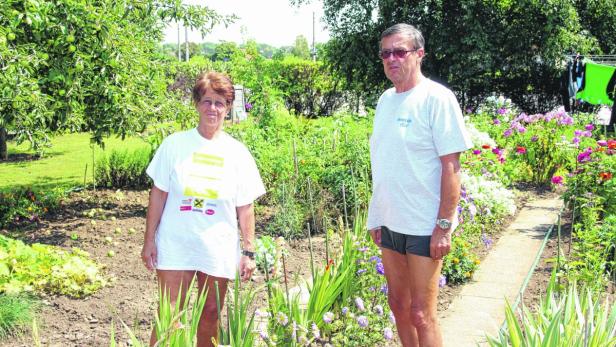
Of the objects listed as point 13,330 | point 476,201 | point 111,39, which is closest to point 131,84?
point 111,39

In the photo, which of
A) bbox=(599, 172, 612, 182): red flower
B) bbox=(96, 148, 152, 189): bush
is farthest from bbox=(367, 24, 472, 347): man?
bbox=(96, 148, 152, 189): bush

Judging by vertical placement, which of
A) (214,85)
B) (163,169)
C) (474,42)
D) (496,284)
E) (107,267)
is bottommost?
(496,284)

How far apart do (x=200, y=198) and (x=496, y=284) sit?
3041 millimetres

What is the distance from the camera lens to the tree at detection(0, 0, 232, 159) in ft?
16.3

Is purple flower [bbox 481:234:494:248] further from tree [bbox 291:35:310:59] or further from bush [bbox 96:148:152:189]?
tree [bbox 291:35:310:59]

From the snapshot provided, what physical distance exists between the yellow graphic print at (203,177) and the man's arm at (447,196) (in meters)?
1.00

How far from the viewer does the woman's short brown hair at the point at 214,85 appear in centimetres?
312

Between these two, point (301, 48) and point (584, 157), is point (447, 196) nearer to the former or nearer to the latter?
point (584, 157)

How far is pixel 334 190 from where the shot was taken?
24.1 ft

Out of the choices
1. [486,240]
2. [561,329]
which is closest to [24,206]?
[486,240]

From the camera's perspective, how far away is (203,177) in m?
3.09

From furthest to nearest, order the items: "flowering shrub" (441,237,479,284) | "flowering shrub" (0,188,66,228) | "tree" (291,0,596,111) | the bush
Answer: "tree" (291,0,596,111) → the bush → "flowering shrub" (0,188,66,228) → "flowering shrub" (441,237,479,284)

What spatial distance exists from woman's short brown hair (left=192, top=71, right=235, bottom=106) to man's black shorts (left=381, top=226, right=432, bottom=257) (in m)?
0.98

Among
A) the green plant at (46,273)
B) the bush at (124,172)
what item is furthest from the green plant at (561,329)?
the bush at (124,172)
